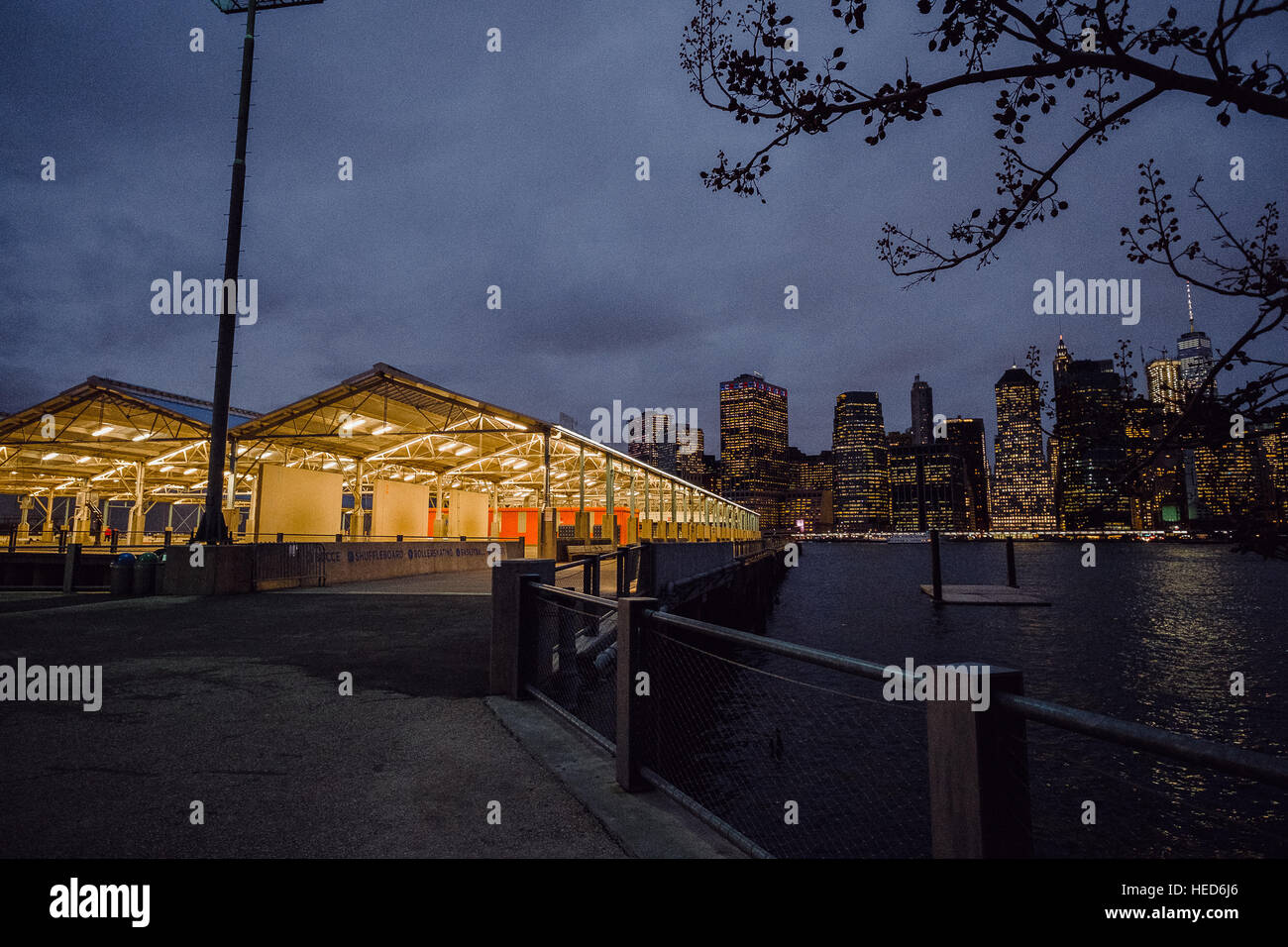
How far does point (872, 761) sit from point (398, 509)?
22.2m

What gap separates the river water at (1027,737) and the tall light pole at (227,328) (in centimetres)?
1119

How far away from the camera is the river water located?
7.99 metres

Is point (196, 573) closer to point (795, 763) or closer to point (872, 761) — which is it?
point (795, 763)

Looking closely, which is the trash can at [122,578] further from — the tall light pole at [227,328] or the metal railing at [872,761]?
the metal railing at [872,761]

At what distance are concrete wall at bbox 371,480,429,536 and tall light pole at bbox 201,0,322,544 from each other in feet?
33.9

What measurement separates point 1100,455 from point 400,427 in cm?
2613

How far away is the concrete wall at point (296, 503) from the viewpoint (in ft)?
67.1

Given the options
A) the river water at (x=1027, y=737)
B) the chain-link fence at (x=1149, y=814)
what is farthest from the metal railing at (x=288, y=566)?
the chain-link fence at (x=1149, y=814)

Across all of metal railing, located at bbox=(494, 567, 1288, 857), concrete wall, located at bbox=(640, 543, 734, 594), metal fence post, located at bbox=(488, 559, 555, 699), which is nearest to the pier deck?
concrete wall, located at bbox=(640, 543, 734, 594)

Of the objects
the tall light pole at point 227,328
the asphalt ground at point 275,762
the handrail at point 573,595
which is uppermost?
the tall light pole at point 227,328

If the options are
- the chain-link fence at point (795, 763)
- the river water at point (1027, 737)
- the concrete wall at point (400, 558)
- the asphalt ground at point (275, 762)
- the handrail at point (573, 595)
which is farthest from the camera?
the concrete wall at point (400, 558)

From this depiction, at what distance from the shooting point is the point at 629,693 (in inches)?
172

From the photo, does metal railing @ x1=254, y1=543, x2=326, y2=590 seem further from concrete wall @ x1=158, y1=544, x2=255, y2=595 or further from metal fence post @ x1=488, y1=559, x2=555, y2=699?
metal fence post @ x1=488, y1=559, x2=555, y2=699

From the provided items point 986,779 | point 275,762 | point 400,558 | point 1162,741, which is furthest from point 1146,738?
point 400,558
